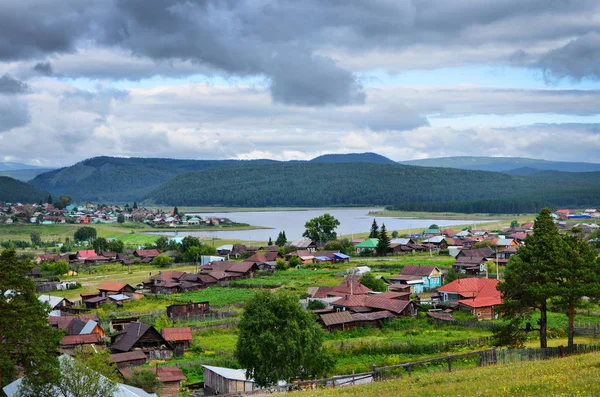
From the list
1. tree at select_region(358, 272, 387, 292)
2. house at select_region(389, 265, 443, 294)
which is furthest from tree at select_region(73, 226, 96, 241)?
tree at select_region(358, 272, 387, 292)

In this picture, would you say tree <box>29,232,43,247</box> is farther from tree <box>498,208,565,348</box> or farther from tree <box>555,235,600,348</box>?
tree <box>555,235,600,348</box>

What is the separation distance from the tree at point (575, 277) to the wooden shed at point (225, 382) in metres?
13.4

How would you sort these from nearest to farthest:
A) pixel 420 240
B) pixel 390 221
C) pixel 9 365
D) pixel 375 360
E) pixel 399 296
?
pixel 9 365 < pixel 375 360 < pixel 399 296 < pixel 420 240 < pixel 390 221

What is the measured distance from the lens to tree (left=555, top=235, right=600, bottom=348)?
27.2 m

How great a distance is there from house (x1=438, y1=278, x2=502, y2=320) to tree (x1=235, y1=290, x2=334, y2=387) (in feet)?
73.5

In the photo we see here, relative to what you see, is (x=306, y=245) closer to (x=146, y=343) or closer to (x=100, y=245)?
(x=100, y=245)

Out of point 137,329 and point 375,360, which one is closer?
point 375,360

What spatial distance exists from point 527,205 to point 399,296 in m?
156

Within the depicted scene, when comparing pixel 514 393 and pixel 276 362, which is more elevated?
pixel 514 393

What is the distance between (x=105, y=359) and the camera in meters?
26.8

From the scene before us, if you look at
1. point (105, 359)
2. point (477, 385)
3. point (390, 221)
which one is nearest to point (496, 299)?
point (105, 359)

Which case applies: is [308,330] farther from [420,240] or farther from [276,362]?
[420,240]

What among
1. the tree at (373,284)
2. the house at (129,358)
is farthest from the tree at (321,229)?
the house at (129,358)

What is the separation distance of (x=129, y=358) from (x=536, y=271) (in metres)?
21.9
